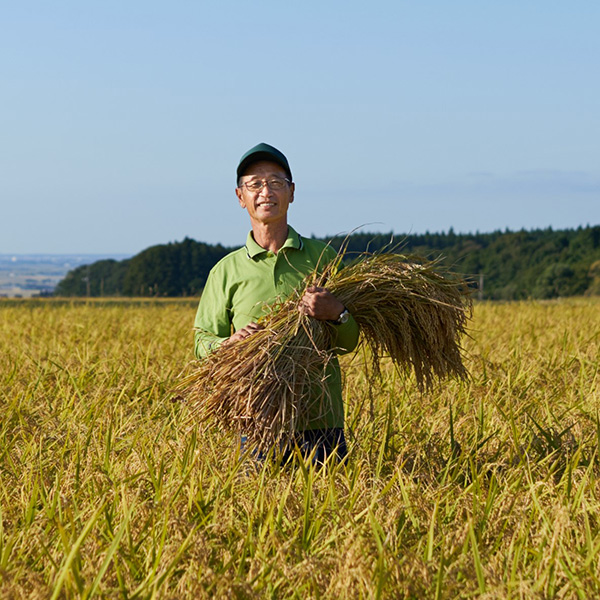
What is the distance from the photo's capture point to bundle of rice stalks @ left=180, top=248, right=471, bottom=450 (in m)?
3.04

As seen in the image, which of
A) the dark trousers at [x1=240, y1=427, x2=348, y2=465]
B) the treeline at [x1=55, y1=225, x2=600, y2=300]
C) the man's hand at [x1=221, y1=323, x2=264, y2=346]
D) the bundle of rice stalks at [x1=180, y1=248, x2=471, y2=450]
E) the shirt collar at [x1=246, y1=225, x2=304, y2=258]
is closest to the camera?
the bundle of rice stalks at [x1=180, y1=248, x2=471, y2=450]

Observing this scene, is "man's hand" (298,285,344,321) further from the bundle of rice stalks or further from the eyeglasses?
the eyeglasses

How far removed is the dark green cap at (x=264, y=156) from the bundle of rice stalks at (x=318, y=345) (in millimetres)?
471

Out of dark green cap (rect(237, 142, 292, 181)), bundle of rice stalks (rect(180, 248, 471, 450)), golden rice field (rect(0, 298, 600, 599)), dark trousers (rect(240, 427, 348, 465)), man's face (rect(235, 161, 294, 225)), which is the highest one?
dark green cap (rect(237, 142, 292, 181))

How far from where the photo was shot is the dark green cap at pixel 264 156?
333 cm

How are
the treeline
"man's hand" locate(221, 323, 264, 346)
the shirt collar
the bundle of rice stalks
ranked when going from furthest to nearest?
1. the treeline
2. the shirt collar
3. "man's hand" locate(221, 323, 264, 346)
4. the bundle of rice stalks

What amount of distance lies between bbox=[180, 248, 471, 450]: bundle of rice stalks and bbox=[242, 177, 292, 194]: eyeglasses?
0.40 m

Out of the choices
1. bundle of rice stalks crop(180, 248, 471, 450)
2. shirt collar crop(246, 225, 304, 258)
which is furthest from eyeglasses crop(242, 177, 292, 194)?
A: bundle of rice stalks crop(180, 248, 471, 450)

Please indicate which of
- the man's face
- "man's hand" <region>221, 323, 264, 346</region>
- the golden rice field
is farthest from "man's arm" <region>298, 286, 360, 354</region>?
the golden rice field

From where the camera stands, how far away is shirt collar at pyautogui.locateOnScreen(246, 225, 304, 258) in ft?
11.2

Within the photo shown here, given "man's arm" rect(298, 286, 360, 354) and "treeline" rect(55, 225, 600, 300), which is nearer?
"man's arm" rect(298, 286, 360, 354)

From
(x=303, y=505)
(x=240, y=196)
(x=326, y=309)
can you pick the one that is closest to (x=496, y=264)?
(x=240, y=196)

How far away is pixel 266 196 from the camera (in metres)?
3.34

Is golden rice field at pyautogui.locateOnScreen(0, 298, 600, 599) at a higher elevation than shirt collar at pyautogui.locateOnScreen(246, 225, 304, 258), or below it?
below
